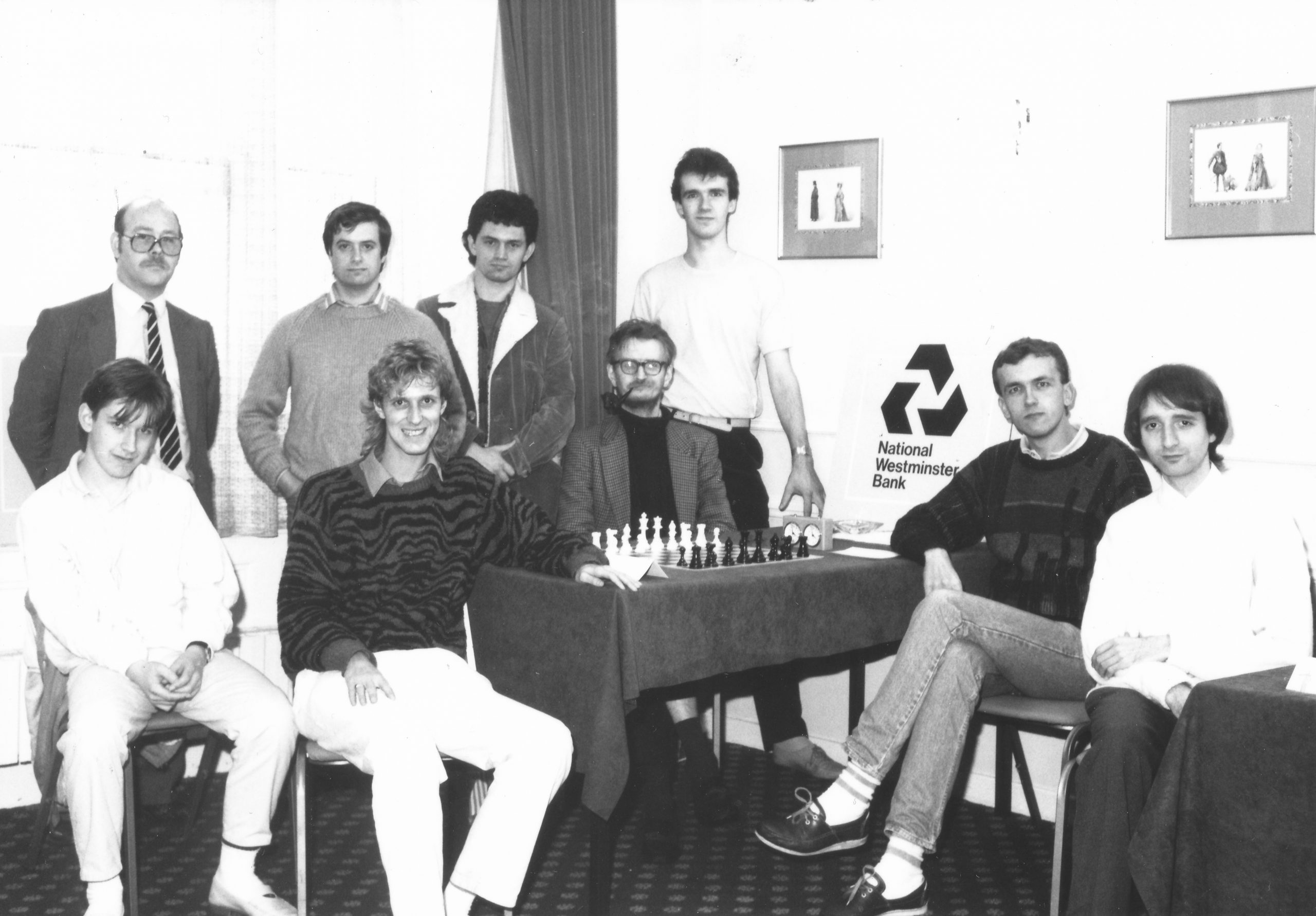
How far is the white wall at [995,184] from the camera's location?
3.48 m

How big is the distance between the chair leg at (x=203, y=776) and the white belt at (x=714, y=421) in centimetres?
164

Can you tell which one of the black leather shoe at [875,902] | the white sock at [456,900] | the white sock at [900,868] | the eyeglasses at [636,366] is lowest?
the black leather shoe at [875,902]

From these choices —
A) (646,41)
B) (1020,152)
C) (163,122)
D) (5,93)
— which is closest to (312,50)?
(163,122)

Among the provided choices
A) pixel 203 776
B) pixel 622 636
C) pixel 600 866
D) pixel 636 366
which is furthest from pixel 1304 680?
pixel 203 776

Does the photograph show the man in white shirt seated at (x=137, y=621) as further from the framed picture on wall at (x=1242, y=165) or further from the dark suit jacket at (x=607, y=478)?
the framed picture on wall at (x=1242, y=165)

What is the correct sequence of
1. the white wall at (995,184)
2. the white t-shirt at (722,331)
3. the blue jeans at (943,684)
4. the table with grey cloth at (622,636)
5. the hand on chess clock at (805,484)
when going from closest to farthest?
the table with grey cloth at (622,636), the blue jeans at (943,684), the white wall at (995,184), the hand on chess clock at (805,484), the white t-shirt at (722,331)

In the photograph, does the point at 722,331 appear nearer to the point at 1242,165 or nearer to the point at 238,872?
the point at 1242,165

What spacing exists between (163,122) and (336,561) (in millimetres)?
1597

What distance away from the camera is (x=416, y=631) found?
2838 mm

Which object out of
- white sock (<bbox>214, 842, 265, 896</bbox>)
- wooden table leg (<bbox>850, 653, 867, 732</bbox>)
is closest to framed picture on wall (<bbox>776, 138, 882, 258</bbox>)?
wooden table leg (<bbox>850, 653, 867, 732</bbox>)

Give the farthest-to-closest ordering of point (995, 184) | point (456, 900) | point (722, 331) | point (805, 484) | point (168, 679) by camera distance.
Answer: point (722, 331) < point (805, 484) < point (995, 184) < point (168, 679) < point (456, 900)

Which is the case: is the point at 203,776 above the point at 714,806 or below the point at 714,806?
above

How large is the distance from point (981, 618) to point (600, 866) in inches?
41.2

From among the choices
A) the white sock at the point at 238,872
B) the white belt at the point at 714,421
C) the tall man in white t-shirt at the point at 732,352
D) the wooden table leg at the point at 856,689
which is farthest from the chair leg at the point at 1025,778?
the white sock at the point at 238,872
